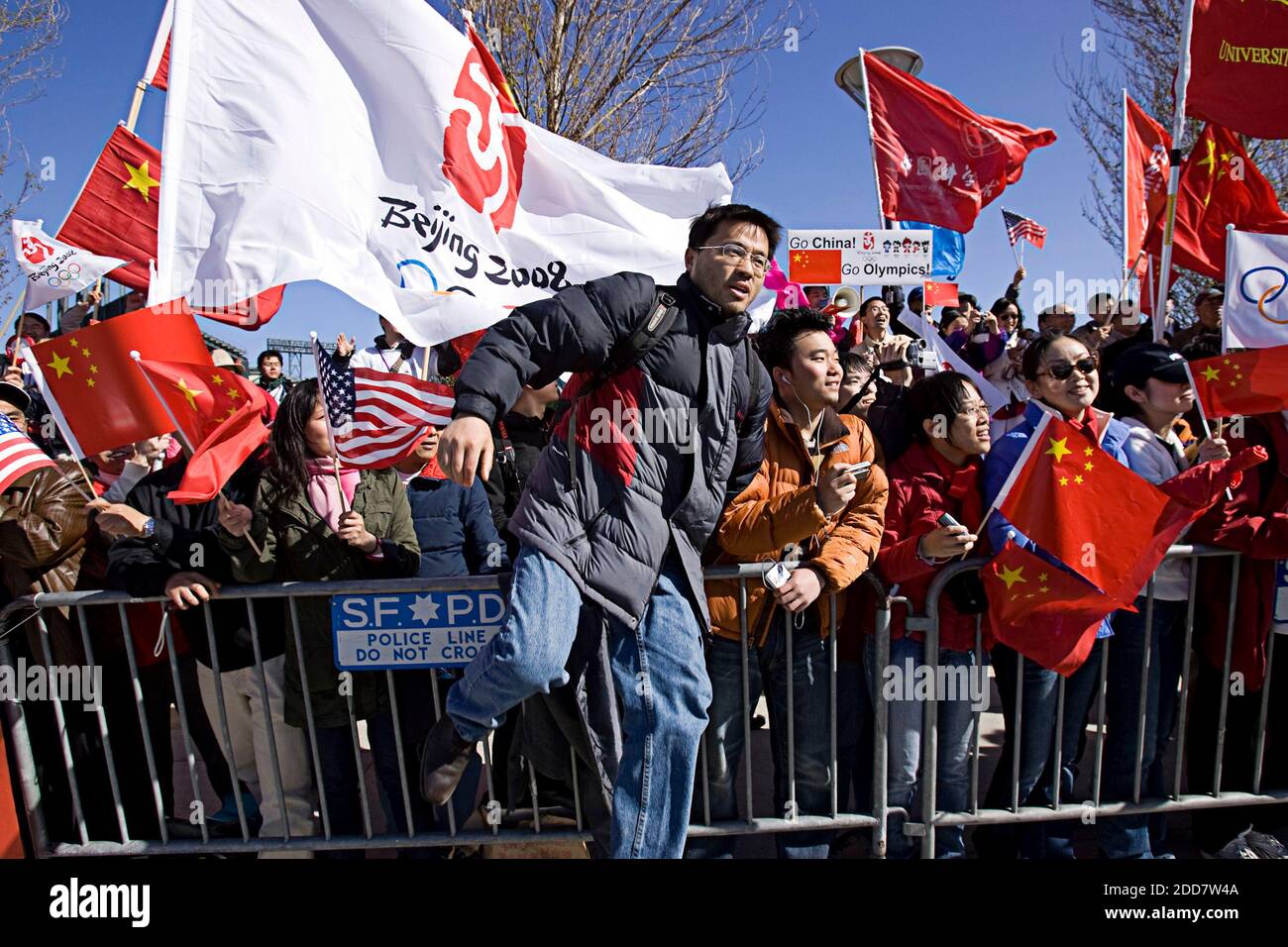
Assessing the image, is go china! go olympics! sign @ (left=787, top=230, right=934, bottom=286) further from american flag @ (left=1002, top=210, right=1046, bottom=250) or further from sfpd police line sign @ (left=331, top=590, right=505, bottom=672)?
american flag @ (left=1002, top=210, right=1046, bottom=250)

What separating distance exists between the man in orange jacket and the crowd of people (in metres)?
0.01

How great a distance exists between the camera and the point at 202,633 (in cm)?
335

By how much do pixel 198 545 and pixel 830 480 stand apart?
89.6 inches

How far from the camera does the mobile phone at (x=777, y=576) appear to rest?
2.88 meters

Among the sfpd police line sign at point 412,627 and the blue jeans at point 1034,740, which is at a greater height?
the sfpd police line sign at point 412,627

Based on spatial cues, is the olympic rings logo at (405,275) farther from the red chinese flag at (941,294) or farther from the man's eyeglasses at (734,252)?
the red chinese flag at (941,294)

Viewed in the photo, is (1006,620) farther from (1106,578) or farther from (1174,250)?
(1174,250)

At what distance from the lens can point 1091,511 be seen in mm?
3221

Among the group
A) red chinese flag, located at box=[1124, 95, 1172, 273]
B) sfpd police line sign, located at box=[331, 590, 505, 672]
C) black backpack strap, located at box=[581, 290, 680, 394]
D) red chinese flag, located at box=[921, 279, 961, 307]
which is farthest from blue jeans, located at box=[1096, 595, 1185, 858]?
red chinese flag, located at box=[921, 279, 961, 307]

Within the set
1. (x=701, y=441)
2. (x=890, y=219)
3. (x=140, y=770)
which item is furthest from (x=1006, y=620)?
(x=890, y=219)

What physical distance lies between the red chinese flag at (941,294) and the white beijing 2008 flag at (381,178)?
6410 millimetres

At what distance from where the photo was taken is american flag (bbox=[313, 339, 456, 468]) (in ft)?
10.5

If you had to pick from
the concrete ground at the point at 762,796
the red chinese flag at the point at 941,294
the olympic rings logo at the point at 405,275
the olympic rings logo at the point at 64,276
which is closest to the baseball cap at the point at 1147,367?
the concrete ground at the point at 762,796

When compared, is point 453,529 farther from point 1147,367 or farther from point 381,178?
point 1147,367
